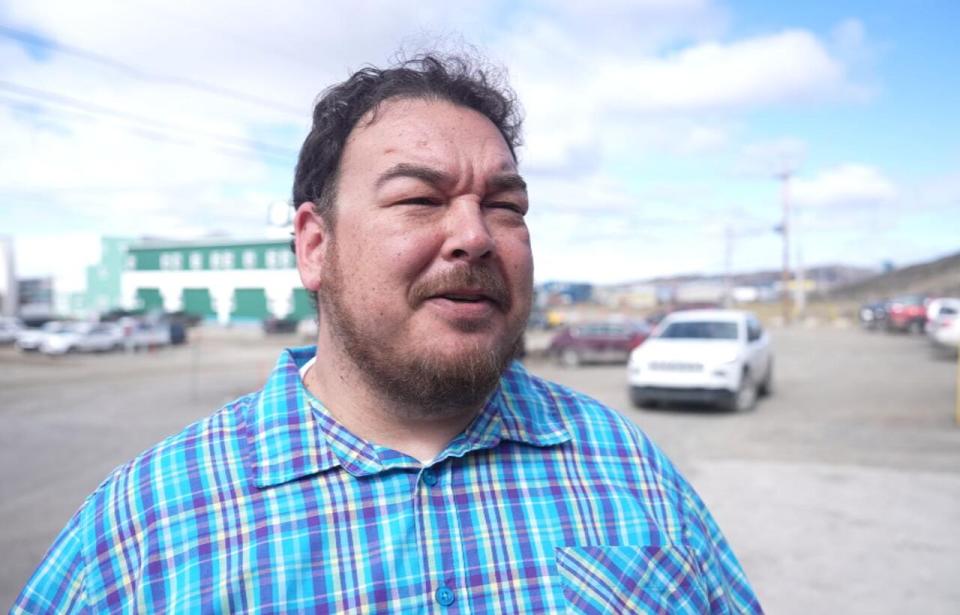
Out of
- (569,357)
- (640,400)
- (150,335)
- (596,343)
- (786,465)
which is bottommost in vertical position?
(786,465)

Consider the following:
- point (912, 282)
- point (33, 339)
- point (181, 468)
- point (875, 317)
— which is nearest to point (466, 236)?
point (181, 468)

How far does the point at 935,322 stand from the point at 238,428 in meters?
25.4

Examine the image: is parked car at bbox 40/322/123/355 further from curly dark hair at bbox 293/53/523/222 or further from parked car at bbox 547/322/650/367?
curly dark hair at bbox 293/53/523/222

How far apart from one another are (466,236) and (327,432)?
1.62ft

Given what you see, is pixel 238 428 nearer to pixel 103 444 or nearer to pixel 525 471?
pixel 525 471

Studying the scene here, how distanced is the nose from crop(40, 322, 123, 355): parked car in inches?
1184

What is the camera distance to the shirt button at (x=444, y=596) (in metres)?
1.30

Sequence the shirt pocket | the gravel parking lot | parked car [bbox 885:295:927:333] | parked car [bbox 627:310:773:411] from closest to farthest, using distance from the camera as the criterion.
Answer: the shirt pocket
the gravel parking lot
parked car [bbox 627:310:773:411]
parked car [bbox 885:295:927:333]

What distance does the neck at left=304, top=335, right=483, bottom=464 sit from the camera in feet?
5.00

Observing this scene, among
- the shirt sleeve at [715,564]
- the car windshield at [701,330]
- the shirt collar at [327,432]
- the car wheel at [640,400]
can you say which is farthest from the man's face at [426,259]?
the car windshield at [701,330]

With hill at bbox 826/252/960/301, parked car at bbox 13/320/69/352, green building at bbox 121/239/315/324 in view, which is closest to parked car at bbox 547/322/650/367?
green building at bbox 121/239/315/324

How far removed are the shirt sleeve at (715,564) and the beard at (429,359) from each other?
1.90ft

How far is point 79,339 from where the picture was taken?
2738 centimetres

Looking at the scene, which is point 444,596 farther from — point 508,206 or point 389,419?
point 508,206
